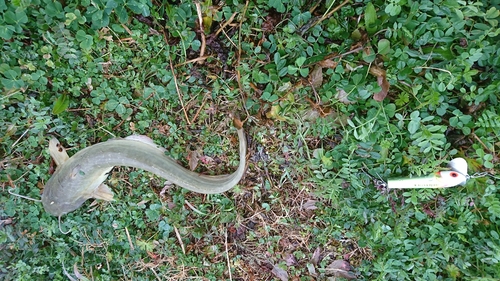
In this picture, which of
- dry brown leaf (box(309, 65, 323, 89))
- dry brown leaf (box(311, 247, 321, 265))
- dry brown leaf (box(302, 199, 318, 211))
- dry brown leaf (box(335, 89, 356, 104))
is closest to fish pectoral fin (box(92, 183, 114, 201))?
dry brown leaf (box(302, 199, 318, 211))

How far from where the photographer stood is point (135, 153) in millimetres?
2773

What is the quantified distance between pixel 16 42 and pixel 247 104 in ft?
5.79

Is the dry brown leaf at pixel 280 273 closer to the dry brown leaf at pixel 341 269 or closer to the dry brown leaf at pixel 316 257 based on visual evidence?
the dry brown leaf at pixel 316 257

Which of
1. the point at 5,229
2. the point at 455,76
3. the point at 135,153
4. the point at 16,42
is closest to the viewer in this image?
the point at 455,76

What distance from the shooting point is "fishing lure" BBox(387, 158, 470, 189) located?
2354mm

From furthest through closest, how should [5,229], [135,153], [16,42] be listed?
[5,229] < [135,153] < [16,42]

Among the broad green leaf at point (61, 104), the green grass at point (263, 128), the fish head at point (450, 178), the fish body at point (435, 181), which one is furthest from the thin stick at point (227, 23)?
the fish head at point (450, 178)

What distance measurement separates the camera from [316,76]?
8.15ft

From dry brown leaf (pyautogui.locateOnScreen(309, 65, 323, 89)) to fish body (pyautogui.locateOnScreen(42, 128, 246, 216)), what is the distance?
2.16 ft

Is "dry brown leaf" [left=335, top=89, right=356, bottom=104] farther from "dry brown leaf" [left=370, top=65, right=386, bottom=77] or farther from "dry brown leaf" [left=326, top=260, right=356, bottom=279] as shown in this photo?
"dry brown leaf" [left=326, top=260, right=356, bottom=279]

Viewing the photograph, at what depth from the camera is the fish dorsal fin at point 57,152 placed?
2873 millimetres

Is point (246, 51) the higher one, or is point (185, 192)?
point (246, 51)

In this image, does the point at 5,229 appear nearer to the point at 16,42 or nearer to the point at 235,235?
the point at 16,42

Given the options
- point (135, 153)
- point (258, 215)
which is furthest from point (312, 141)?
point (135, 153)
